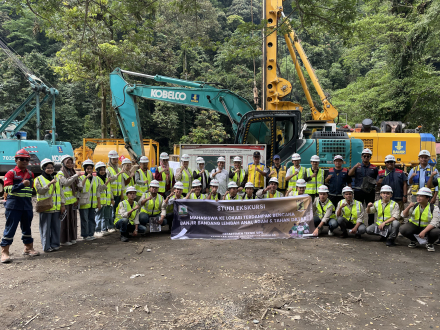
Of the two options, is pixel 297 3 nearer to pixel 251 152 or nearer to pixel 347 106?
pixel 251 152

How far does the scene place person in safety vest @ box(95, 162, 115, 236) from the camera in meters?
7.65

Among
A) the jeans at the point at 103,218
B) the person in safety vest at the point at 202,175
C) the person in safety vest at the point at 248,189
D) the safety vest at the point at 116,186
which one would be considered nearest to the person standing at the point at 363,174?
the person in safety vest at the point at 248,189

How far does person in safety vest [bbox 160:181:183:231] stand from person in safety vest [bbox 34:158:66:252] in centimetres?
205

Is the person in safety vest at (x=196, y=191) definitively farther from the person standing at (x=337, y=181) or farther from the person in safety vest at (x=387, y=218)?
the person in safety vest at (x=387, y=218)

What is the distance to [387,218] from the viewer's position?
715cm

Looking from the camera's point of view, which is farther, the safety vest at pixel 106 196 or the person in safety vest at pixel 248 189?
the person in safety vest at pixel 248 189

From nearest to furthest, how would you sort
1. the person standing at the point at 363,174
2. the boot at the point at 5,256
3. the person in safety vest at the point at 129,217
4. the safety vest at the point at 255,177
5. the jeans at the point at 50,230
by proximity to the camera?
1. the boot at the point at 5,256
2. the jeans at the point at 50,230
3. the person in safety vest at the point at 129,217
4. the person standing at the point at 363,174
5. the safety vest at the point at 255,177

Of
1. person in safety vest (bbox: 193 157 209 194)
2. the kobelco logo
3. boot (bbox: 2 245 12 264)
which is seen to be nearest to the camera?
boot (bbox: 2 245 12 264)

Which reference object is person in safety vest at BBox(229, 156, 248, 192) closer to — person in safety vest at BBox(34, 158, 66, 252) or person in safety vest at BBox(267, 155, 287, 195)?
person in safety vest at BBox(267, 155, 287, 195)

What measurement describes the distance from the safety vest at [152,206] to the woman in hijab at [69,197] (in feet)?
4.62

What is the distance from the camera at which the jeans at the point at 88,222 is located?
7426mm

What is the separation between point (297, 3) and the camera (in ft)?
19.9

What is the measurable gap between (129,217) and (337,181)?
4.72 m

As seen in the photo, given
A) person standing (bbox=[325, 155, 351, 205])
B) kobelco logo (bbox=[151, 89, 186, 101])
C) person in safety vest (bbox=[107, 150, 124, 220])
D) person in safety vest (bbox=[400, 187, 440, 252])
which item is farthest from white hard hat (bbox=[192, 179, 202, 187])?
person in safety vest (bbox=[400, 187, 440, 252])
